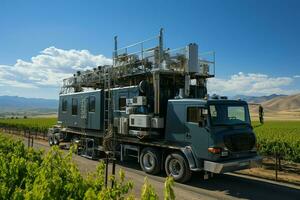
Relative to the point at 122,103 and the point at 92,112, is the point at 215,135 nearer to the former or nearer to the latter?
the point at 122,103

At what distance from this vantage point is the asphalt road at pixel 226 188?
10.6m

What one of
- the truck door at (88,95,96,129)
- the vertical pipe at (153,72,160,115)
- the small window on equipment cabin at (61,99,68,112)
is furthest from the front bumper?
the small window on equipment cabin at (61,99,68,112)

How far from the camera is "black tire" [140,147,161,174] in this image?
44.1 ft

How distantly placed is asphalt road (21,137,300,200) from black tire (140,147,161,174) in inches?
11.5

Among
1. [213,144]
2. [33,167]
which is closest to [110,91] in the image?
[213,144]

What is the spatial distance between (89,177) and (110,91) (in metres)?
11.6

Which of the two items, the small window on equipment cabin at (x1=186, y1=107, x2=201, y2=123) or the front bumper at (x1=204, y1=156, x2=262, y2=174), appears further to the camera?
the small window on equipment cabin at (x1=186, y1=107, x2=201, y2=123)

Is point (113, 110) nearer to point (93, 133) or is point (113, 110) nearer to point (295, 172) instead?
point (93, 133)

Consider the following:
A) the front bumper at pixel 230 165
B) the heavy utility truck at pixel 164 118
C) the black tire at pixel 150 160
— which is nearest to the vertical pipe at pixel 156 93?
the heavy utility truck at pixel 164 118

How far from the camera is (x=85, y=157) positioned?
18781mm

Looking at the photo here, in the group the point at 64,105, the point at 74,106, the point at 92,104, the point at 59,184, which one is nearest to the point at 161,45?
the point at 92,104

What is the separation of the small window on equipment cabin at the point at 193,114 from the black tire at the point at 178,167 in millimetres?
1443

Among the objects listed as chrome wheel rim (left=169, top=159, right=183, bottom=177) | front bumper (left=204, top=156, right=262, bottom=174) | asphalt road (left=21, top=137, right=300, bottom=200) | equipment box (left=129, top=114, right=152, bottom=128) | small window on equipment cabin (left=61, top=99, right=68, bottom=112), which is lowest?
asphalt road (left=21, top=137, right=300, bottom=200)

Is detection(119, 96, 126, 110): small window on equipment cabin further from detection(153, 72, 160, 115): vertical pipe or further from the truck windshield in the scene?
the truck windshield
